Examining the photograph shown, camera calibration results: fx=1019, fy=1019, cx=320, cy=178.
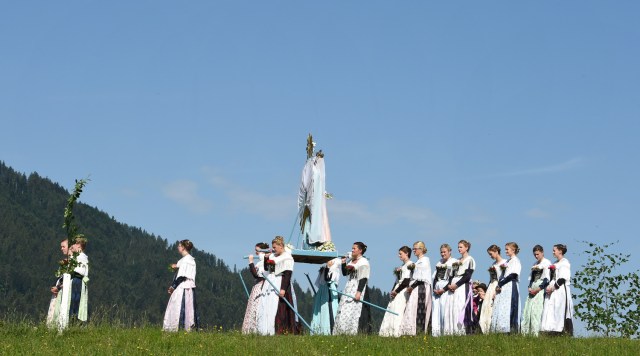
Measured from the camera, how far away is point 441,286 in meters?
22.3

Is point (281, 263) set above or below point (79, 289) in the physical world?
above

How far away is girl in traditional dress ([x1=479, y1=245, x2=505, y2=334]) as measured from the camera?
22469mm

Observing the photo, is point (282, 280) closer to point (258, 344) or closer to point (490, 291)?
point (258, 344)

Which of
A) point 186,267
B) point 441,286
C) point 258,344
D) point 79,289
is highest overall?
point 186,267

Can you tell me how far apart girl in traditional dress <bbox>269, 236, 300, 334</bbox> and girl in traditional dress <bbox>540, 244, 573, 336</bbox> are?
547 cm

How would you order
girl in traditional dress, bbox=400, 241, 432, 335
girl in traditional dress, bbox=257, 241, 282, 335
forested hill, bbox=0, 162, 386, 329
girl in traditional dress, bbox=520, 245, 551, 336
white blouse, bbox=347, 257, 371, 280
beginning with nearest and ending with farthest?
girl in traditional dress, bbox=520, 245, 551, 336 < girl in traditional dress, bbox=400, 241, 432, 335 < girl in traditional dress, bbox=257, 241, 282, 335 < white blouse, bbox=347, 257, 371, 280 < forested hill, bbox=0, 162, 386, 329

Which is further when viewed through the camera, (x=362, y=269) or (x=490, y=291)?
(x=490, y=291)

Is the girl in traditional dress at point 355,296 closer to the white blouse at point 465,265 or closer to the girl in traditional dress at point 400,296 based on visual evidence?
the girl in traditional dress at point 400,296

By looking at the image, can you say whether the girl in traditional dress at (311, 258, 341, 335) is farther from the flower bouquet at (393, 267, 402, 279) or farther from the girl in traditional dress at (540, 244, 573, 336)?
the girl in traditional dress at (540, 244, 573, 336)

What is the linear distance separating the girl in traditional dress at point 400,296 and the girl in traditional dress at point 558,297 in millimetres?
2964

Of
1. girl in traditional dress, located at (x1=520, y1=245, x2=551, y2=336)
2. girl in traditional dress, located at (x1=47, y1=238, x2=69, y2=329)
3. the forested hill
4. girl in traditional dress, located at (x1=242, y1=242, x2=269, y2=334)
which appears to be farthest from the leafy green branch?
the forested hill

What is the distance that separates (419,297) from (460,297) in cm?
97

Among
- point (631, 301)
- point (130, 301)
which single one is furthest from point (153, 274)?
point (631, 301)

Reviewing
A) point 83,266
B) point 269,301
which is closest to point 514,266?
point 269,301
